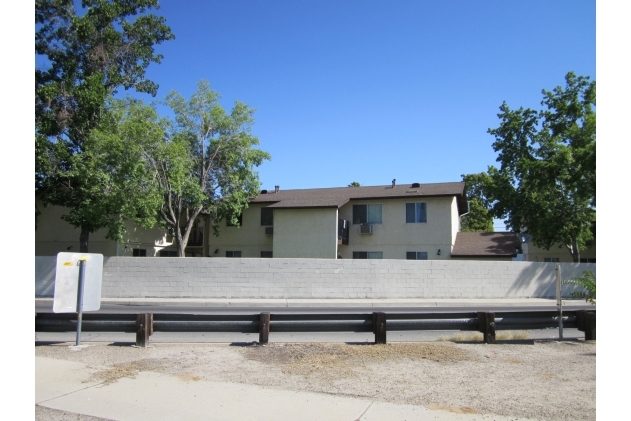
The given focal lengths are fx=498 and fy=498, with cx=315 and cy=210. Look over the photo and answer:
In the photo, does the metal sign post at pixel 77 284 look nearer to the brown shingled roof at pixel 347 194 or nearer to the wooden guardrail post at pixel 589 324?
the wooden guardrail post at pixel 589 324

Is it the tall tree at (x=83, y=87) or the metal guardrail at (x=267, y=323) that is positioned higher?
the tall tree at (x=83, y=87)

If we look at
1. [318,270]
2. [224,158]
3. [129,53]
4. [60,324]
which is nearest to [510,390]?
[60,324]

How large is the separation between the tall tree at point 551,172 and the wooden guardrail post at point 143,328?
24425 mm

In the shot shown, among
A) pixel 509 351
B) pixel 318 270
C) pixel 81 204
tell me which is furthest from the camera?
pixel 81 204

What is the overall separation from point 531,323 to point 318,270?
45.8ft

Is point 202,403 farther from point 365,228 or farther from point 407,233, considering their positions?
point 407,233

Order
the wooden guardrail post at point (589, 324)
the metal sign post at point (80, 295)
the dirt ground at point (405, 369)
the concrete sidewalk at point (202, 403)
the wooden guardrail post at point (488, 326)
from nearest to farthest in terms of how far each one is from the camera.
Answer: the concrete sidewalk at point (202, 403)
the dirt ground at point (405, 369)
the metal sign post at point (80, 295)
the wooden guardrail post at point (488, 326)
the wooden guardrail post at point (589, 324)

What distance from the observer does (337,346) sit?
9.12 metres

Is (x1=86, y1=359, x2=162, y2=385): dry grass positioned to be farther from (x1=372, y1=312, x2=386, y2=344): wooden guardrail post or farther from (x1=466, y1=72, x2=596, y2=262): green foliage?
(x1=466, y1=72, x2=596, y2=262): green foliage

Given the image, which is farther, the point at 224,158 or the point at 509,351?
the point at 224,158

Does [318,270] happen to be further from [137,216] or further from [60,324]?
[60,324]

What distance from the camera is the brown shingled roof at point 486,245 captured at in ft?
101

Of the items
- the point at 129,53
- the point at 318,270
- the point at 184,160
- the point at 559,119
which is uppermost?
the point at 129,53

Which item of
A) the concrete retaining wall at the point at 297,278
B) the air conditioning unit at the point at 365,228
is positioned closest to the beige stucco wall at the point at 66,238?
the concrete retaining wall at the point at 297,278
